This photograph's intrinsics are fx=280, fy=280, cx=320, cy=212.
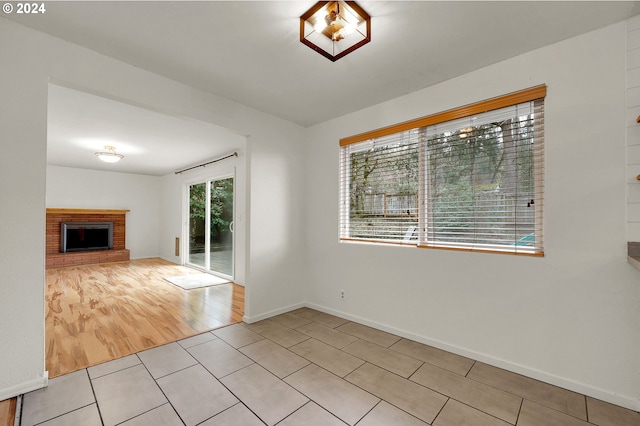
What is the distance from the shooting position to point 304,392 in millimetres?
1890

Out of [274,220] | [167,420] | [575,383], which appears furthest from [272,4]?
[575,383]

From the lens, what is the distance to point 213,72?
2377mm

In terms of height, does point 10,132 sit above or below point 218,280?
above

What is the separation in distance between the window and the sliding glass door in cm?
309

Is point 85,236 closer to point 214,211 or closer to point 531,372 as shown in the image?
point 214,211

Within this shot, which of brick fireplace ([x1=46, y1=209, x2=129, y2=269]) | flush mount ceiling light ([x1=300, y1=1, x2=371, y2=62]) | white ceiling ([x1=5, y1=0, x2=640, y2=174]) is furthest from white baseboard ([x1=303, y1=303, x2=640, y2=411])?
brick fireplace ([x1=46, y1=209, x2=129, y2=269])

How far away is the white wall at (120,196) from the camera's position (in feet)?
21.3

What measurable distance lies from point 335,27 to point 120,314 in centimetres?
379

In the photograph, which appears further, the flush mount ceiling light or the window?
the window

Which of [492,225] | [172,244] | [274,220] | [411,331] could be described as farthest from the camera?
[172,244]

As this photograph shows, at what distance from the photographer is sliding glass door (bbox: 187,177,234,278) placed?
544cm

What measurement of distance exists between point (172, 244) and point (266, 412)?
648 centimetres

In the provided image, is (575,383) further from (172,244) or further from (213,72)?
(172,244)

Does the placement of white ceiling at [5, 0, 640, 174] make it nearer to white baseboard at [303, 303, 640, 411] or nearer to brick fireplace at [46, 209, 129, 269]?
white baseboard at [303, 303, 640, 411]
